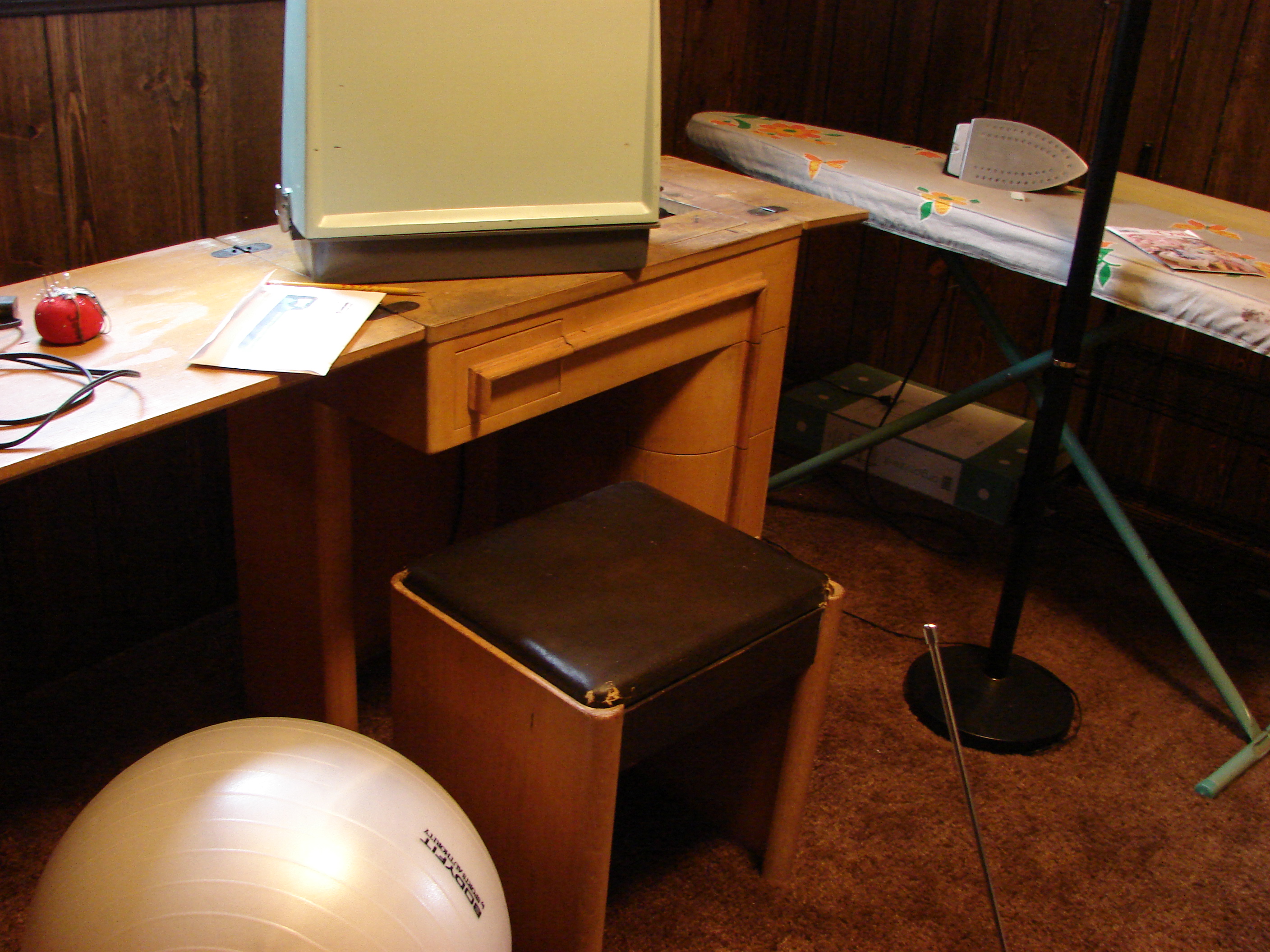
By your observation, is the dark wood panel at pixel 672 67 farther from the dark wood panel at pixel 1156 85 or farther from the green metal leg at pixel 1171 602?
the green metal leg at pixel 1171 602

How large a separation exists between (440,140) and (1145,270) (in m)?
1.04

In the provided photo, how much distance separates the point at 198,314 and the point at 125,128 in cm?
54

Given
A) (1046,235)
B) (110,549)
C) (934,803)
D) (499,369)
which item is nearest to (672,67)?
(1046,235)

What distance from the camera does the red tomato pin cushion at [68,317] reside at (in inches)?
47.0

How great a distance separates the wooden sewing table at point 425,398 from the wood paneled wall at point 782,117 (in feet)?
0.81

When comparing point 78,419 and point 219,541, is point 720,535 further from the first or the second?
point 219,541

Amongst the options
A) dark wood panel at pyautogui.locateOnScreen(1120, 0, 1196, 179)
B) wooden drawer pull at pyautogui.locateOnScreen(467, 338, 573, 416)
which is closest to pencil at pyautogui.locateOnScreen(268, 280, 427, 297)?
wooden drawer pull at pyautogui.locateOnScreen(467, 338, 573, 416)

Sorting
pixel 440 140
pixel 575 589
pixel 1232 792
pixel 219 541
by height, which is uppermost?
pixel 440 140

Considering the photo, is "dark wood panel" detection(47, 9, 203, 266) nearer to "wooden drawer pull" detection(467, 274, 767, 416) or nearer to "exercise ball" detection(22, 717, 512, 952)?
"wooden drawer pull" detection(467, 274, 767, 416)

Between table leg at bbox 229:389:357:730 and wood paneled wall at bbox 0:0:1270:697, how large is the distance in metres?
0.31

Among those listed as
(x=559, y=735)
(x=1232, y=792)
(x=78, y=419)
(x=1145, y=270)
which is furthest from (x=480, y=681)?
(x=1232, y=792)

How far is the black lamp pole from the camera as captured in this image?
152 cm

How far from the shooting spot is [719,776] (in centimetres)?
167

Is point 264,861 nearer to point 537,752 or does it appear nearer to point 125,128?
point 537,752
